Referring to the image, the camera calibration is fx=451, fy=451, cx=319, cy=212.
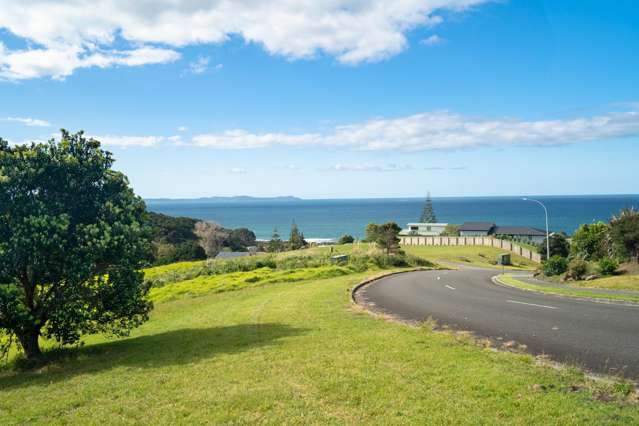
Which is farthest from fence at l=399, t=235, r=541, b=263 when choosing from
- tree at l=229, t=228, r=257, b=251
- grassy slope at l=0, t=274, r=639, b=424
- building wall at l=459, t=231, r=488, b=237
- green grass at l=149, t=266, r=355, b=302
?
grassy slope at l=0, t=274, r=639, b=424

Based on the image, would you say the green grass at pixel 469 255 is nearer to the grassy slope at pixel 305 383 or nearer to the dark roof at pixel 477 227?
the dark roof at pixel 477 227

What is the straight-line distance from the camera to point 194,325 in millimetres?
20422

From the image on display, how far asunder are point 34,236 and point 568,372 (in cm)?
1569

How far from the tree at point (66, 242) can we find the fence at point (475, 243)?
68855 mm

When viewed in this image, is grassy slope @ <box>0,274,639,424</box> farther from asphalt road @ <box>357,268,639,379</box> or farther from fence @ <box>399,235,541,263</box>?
fence @ <box>399,235,541,263</box>

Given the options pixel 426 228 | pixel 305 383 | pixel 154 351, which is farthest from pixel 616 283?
pixel 426 228

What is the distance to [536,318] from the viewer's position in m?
17.8

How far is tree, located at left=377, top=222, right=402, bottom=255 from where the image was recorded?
185 ft

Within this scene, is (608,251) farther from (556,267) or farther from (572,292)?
(572,292)

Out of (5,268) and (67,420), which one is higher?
(5,268)

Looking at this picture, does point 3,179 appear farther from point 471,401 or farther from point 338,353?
point 471,401

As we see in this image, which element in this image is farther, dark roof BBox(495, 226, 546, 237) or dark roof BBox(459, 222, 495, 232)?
dark roof BBox(459, 222, 495, 232)

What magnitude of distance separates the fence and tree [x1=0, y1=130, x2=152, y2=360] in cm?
6886

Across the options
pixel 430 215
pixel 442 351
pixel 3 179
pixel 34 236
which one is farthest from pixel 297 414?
pixel 430 215
